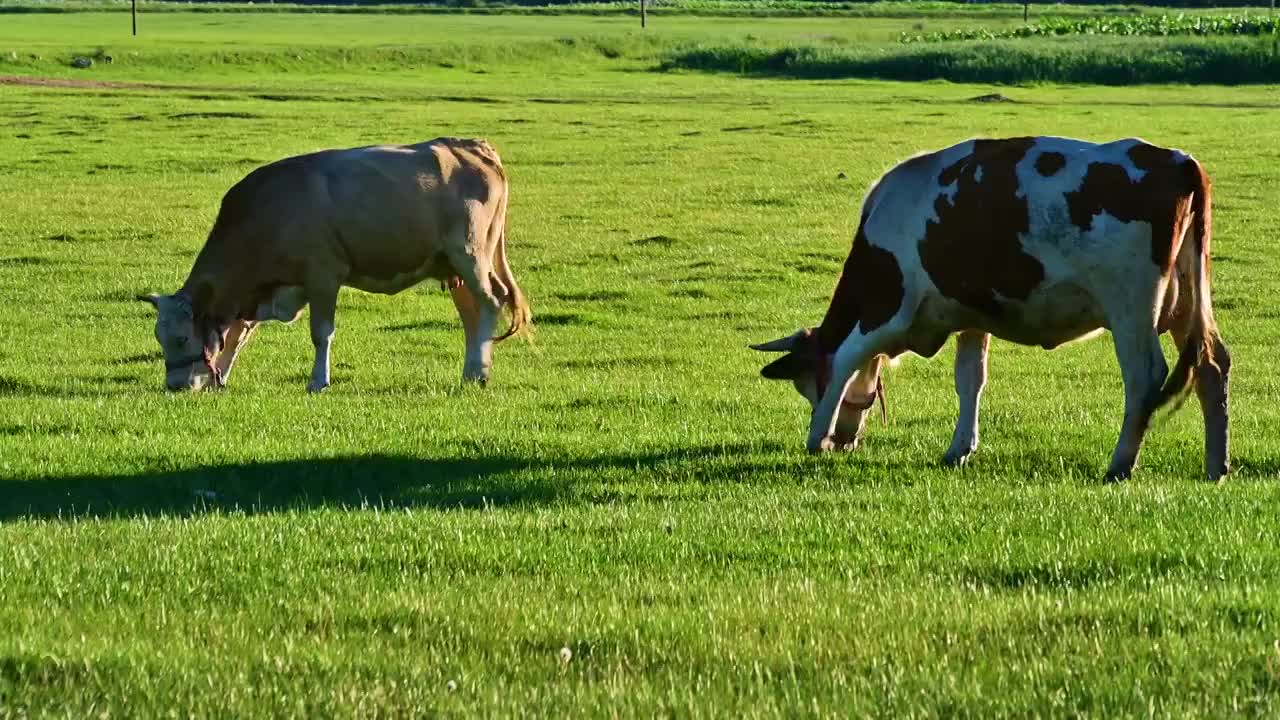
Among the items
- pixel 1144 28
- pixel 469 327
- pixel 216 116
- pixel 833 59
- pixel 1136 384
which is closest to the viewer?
pixel 1136 384

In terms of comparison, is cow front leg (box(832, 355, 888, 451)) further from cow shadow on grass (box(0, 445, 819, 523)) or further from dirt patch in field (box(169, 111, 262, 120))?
dirt patch in field (box(169, 111, 262, 120))

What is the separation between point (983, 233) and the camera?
11.0m

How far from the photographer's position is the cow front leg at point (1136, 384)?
10500 millimetres

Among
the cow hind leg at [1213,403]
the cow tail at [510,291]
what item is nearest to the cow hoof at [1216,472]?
the cow hind leg at [1213,403]

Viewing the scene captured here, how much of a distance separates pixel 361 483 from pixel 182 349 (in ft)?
16.9

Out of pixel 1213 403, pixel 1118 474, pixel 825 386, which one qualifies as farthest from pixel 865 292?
pixel 1213 403

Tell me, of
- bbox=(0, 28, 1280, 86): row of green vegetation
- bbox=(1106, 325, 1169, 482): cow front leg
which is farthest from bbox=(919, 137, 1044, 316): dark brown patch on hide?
bbox=(0, 28, 1280, 86): row of green vegetation

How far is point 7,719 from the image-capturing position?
5.39 meters

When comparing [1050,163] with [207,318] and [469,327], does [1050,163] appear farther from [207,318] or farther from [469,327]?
[207,318]

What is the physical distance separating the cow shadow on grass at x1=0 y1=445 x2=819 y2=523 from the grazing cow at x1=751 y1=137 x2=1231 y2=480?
46.2 inches

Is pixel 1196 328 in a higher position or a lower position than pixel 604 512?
higher

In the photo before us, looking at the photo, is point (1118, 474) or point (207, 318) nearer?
point (1118, 474)

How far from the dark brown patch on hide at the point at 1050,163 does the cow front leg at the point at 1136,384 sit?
39.5 inches

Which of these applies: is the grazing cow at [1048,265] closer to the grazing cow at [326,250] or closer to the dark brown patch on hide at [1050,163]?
the dark brown patch on hide at [1050,163]
